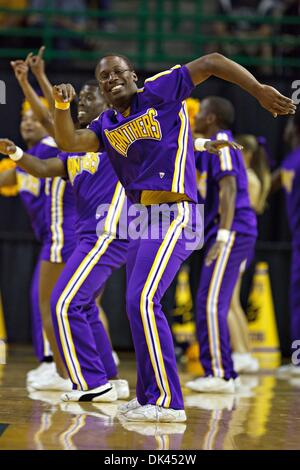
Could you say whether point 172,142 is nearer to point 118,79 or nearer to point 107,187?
point 118,79

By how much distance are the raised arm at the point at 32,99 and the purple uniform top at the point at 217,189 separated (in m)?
1.10

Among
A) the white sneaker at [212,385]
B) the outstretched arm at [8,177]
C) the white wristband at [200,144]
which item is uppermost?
the white wristband at [200,144]

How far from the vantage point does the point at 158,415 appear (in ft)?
14.3

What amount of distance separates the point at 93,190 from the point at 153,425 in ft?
5.60

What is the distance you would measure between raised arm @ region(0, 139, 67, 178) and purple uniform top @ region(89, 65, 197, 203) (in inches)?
26.4

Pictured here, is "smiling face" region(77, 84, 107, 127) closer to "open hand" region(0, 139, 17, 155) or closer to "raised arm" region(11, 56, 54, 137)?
"raised arm" region(11, 56, 54, 137)

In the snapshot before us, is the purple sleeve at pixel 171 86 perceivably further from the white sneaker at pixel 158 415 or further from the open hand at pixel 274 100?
the white sneaker at pixel 158 415

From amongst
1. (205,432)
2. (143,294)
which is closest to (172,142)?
(143,294)

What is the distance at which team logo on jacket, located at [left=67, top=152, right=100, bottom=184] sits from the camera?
550 centimetres

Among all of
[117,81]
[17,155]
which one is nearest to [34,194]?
[17,155]

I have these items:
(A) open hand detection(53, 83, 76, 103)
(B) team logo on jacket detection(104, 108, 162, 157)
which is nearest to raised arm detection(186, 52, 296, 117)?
(B) team logo on jacket detection(104, 108, 162, 157)

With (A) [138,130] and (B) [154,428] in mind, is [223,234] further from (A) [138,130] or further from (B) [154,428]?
(B) [154,428]

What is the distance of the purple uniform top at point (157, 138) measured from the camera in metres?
4.42

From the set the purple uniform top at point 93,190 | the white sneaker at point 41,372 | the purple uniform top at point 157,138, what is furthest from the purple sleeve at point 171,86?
the white sneaker at point 41,372
